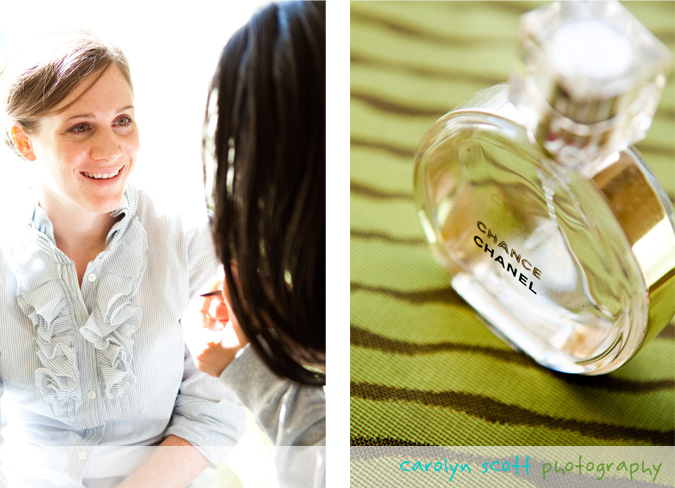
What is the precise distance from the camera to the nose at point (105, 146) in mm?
258

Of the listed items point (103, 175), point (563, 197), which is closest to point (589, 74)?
point (563, 197)

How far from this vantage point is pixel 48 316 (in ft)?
0.85

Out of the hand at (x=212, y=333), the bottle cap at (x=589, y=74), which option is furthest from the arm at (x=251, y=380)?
the bottle cap at (x=589, y=74)

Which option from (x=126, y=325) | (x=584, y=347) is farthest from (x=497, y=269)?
(x=126, y=325)

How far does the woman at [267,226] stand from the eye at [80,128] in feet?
0.15

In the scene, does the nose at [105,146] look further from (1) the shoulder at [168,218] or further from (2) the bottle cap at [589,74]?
(2) the bottle cap at [589,74]

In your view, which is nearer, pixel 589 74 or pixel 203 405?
pixel 589 74

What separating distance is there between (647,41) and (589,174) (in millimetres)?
48

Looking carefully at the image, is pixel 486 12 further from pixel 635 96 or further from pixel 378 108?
pixel 635 96

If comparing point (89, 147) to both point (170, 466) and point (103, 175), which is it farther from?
point (170, 466)

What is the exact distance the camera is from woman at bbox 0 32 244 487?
10.1 inches

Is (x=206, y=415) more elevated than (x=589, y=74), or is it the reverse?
(x=589, y=74)

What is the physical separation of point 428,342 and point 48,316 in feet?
0.49

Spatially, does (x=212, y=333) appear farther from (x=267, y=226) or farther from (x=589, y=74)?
(x=589, y=74)
